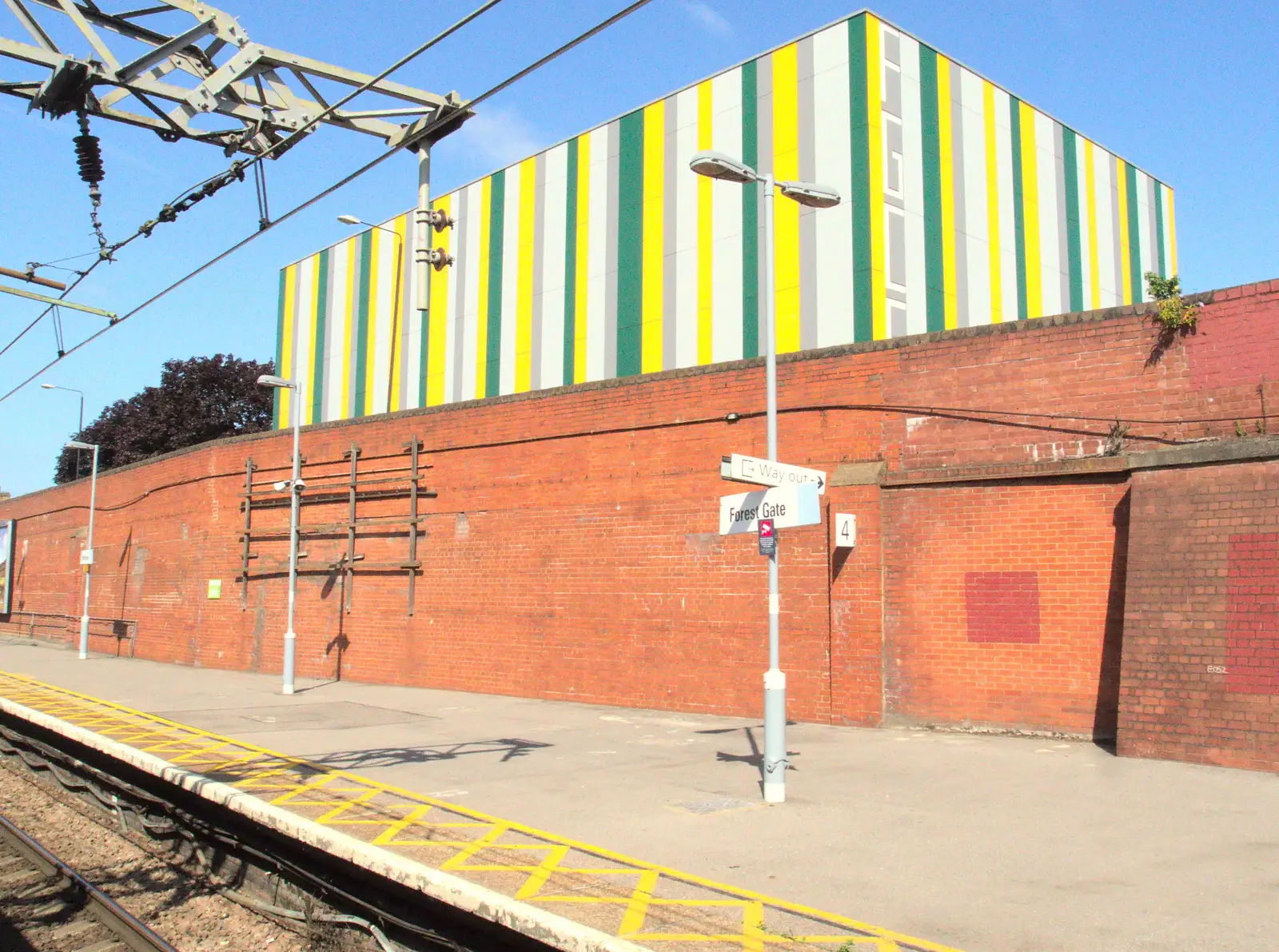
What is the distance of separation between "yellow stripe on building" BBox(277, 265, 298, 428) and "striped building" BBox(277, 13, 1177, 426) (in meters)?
7.07

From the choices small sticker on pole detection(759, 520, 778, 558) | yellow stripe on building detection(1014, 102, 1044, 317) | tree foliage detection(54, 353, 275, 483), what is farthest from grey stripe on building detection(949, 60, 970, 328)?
tree foliage detection(54, 353, 275, 483)

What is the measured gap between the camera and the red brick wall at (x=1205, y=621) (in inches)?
370

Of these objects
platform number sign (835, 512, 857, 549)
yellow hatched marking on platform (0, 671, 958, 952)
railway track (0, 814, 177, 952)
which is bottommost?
railway track (0, 814, 177, 952)

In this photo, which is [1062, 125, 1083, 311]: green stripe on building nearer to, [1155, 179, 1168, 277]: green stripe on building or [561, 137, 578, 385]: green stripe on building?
[1155, 179, 1168, 277]: green stripe on building

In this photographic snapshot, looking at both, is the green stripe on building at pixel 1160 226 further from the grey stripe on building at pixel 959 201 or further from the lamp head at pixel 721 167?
the lamp head at pixel 721 167

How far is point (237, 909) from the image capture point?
340 inches

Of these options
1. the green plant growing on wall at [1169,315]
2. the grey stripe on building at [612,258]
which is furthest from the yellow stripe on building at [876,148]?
the green plant growing on wall at [1169,315]

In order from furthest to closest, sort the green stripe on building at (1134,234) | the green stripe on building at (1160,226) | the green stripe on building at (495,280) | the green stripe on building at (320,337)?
the green stripe on building at (320,337)
the green stripe on building at (1160,226)
the green stripe on building at (495,280)
the green stripe on building at (1134,234)

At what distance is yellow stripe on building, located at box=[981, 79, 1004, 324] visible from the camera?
22.3 m

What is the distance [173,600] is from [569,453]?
50.5 ft

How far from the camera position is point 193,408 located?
48.8 meters

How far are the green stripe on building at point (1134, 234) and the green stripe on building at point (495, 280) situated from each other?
16664 millimetres

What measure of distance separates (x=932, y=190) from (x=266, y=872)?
59.9 ft

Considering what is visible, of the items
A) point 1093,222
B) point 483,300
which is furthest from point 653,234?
point 1093,222
